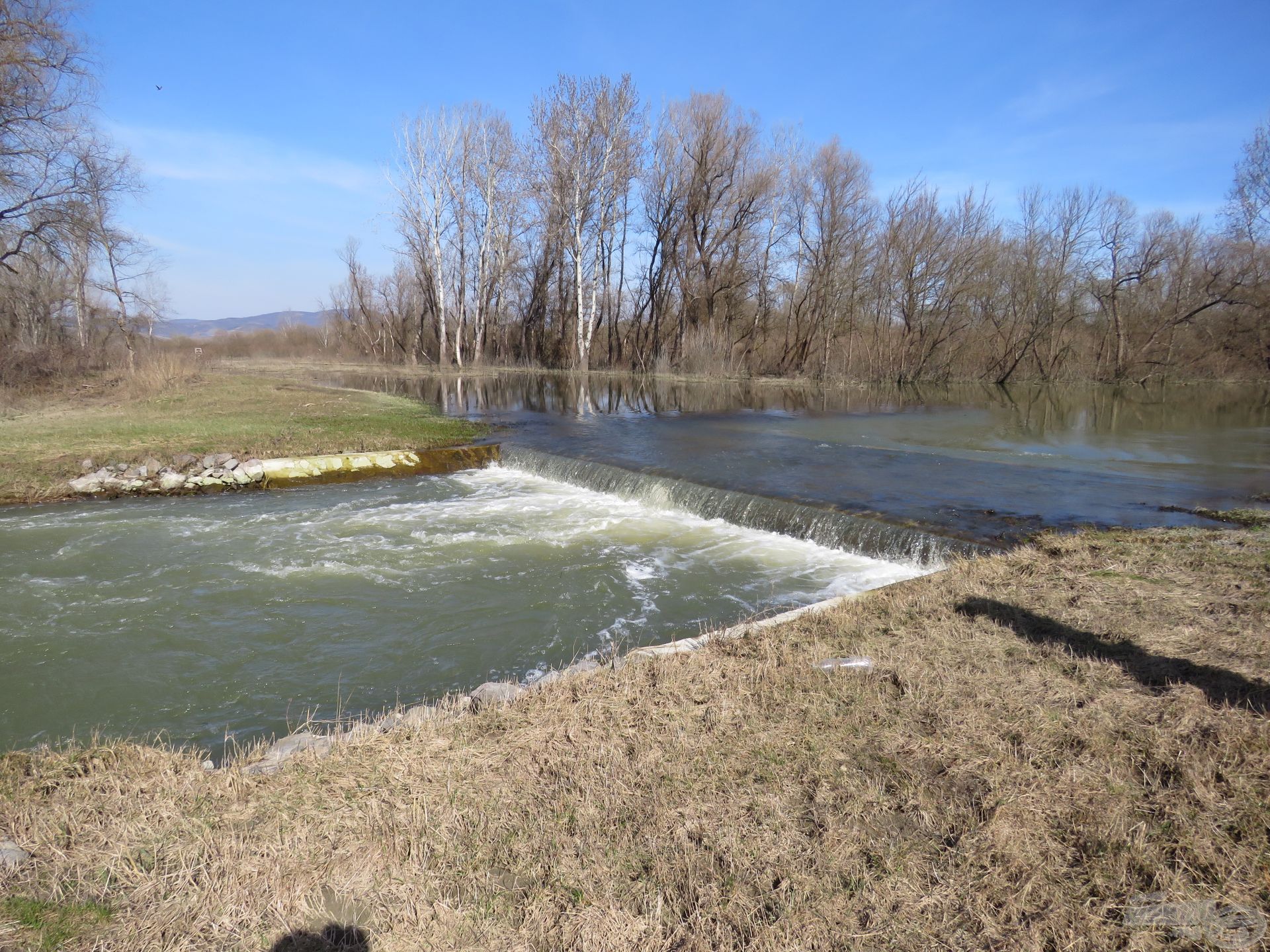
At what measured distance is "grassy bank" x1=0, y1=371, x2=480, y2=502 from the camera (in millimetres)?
10930

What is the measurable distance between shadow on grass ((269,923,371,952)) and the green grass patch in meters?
0.63

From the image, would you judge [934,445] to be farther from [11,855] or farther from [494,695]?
[11,855]

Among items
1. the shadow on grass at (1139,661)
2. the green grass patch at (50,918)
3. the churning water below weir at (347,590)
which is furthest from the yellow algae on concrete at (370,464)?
the shadow on grass at (1139,661)

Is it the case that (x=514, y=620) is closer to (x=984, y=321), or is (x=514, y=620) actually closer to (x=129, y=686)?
(x=129, y=686)

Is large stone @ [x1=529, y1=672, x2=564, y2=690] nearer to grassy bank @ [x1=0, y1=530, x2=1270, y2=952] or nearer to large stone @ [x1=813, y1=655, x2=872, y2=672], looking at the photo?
grassy bank @ [x1=0, y1=530, x2=1270, y2=952]

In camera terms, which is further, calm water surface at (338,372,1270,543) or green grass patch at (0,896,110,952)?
calm water surface at (338,372,1270,543)

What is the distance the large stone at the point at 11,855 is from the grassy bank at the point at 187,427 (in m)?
9.75

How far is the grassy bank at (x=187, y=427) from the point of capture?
35.9 feet

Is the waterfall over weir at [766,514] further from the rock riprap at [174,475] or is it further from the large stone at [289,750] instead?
the large stone at [289,750]

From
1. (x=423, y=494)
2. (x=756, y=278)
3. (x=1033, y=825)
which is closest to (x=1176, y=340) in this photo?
(x=756, y=278)

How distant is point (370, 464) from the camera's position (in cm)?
1247

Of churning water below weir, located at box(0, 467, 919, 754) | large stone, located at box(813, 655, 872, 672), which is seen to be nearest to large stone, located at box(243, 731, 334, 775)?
churning water below weir, located at box(0, 467, 919, 754)

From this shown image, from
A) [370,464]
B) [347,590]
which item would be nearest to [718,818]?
[347,590]

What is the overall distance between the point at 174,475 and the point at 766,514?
940 cm
